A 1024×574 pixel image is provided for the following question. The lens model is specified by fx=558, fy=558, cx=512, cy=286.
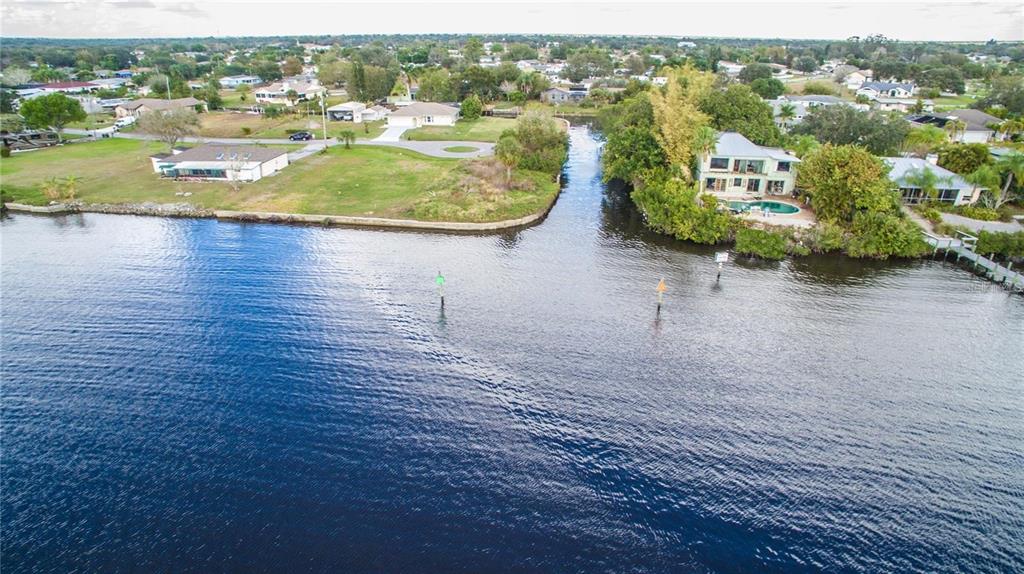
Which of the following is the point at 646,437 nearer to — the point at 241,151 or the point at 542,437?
the point at 542,437

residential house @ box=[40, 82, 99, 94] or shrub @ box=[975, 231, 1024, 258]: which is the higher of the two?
residential house @ box=[40, 82, 99, 94]

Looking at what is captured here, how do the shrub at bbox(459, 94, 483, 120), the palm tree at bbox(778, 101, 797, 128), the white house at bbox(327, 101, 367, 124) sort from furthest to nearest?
the shrub at bbox(459, 94, 483, 120) < the white house at bbox(327, 101, 367, 124) < the palm tree at bbox(778, 101, 797, 128)

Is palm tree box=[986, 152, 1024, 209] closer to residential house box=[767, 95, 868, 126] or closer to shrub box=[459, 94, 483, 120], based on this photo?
residential house box=[767, 95, 868, 126]

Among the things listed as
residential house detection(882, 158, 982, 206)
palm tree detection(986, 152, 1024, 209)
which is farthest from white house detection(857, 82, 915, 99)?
residential house detection(882, 158, 982, 206)

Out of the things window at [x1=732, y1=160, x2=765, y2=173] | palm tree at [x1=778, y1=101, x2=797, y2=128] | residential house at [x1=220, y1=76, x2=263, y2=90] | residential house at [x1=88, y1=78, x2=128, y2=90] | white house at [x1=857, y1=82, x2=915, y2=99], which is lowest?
window at [x1=732, y1=160, x2=765, y2=173]

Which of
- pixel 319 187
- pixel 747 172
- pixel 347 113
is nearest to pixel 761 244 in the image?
pixel 747 172

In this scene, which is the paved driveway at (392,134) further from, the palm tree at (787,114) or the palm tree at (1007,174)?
the palm tree at (1007,174)

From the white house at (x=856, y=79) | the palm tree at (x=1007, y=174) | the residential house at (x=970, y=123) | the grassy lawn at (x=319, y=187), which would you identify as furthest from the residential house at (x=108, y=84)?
the white house at (x=856, y=79)
